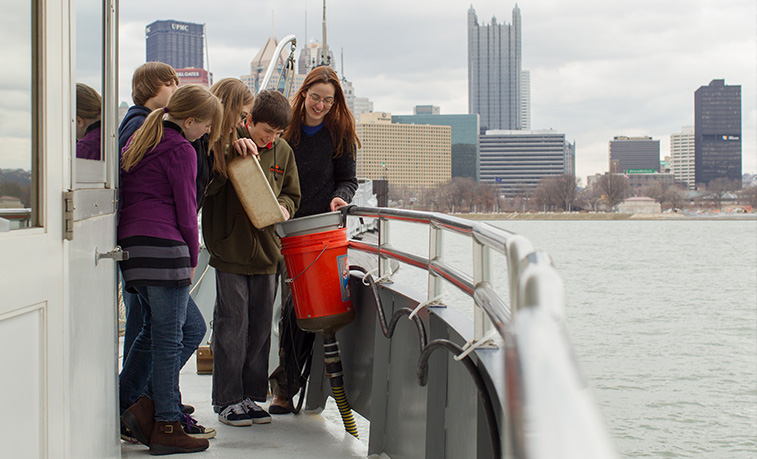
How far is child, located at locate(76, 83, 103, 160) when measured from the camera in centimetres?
228

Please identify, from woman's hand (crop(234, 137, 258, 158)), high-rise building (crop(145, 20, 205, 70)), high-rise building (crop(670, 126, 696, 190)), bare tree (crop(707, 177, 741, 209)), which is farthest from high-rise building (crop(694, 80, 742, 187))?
woman's hand (crop(234, 137, 258, 158))

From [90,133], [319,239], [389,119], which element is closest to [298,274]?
[319,239]

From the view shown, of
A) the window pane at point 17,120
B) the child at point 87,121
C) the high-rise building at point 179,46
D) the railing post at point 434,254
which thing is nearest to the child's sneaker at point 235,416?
the railing post at point 434,254

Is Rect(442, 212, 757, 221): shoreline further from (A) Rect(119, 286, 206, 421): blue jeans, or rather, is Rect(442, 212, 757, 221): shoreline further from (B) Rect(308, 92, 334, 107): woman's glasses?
(A) Rect(119, 286, 206, 421): blue jeans

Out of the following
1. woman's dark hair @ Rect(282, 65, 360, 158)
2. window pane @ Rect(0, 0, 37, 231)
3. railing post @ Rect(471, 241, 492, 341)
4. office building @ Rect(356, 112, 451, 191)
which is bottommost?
railing post @ Rect(471, 241, 492, 341)

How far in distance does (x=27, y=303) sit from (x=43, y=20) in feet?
2.24

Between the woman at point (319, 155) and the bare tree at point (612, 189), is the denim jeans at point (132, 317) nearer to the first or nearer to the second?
the woman at point (319, 155)

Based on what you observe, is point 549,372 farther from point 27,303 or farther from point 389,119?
point 389,119

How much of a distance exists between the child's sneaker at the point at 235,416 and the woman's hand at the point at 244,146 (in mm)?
1350

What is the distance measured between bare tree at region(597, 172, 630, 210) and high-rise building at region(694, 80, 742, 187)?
1168 inches

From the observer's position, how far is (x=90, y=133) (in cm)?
248

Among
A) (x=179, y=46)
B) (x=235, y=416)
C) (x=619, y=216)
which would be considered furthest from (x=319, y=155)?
(x=619, y=216)

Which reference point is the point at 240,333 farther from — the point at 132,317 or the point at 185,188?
the point at 185,188

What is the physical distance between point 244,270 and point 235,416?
30.9 inches
